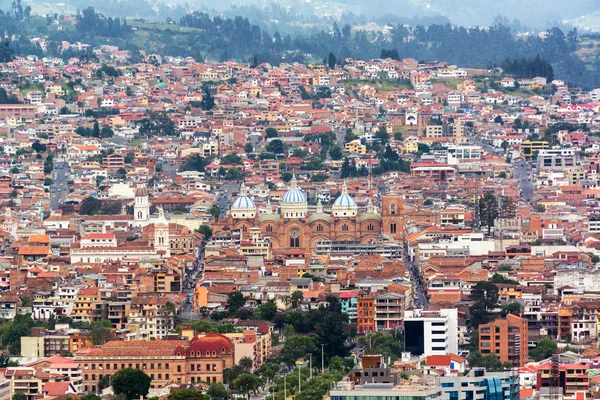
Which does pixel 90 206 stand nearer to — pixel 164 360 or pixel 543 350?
pixel 543 350

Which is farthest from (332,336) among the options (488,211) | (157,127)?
(157,127)

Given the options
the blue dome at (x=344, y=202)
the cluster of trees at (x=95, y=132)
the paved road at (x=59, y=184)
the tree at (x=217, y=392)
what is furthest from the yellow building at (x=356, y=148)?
the tree at (x=217, y=392)

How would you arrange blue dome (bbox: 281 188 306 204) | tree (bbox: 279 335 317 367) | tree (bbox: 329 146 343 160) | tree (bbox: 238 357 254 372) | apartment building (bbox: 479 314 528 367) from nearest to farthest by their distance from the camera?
tree (bbox: 238 357 254 372) < tree (bbox: 279 335 317 367) < apartment building (bbox: 479 314 528 367) < blue dome (bbox: 281 188 306 204) < tree (bbox: 329 146 343 160)

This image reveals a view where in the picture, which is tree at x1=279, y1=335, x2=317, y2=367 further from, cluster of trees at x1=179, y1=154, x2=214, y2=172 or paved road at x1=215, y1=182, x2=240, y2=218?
cluster of trees at x1=179, y1=154, x2=214, y2=172

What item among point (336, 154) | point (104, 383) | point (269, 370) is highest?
point (336, 154)

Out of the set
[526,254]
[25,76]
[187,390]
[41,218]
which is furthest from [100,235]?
[25,76]

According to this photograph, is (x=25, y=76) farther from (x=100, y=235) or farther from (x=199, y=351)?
(x=199, y=351)

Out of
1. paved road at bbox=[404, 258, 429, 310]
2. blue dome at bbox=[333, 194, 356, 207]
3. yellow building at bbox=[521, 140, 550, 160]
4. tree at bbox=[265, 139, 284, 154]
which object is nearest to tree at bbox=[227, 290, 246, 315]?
paved road at bbox=[404, 258, 429, 310]
